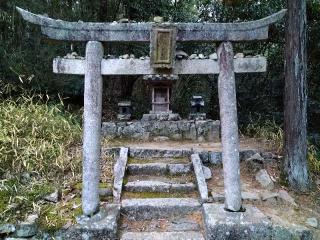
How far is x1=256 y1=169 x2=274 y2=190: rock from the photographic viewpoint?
19.0 ft

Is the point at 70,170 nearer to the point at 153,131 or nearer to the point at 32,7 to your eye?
the point at 153,131

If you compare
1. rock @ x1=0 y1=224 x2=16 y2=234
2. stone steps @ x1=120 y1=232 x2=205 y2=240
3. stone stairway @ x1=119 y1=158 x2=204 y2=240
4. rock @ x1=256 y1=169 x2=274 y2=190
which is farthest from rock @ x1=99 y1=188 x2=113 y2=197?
rock @ x1=256 y1=169 x2=274 y2=190

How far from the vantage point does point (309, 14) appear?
828 centimetres

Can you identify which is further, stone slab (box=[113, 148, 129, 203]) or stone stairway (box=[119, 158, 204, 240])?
stone slab (box=[113, 148, 129, 203])

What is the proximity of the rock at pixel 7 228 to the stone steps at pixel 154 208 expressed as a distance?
142cm

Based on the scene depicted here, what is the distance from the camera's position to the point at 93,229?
4387mm

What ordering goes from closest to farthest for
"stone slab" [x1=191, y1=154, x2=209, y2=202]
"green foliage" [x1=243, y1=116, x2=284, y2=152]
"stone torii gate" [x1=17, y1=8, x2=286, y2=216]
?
1. "stone torii gate" [x1=17, y1=8, x2=286, y2=216]
2. "stone slab" [x1=191, y1=154, x2=209, y2=202]
3. "green foliage" [x1=243, y1=116, x2=284, y2=152]

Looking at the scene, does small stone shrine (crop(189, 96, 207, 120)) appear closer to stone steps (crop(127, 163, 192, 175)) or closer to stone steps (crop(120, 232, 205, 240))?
stone steps (crop(127, 163, 192, 175))

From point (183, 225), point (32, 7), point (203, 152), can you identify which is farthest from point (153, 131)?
point (32, 7)

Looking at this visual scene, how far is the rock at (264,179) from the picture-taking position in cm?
578

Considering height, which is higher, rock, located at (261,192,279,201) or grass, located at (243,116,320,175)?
grass, located at (243,116,320,175)

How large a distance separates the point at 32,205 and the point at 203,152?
10.6ft

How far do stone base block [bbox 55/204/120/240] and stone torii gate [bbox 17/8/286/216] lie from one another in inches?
6.2

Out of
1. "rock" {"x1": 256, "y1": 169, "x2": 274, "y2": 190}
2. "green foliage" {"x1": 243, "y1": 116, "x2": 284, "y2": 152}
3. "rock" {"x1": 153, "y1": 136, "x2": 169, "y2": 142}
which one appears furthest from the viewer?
"rock" {"x1": 153, "y1": 136, "x2": 169, "y2": 142}
